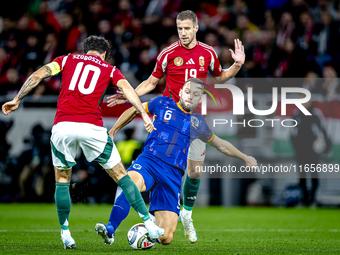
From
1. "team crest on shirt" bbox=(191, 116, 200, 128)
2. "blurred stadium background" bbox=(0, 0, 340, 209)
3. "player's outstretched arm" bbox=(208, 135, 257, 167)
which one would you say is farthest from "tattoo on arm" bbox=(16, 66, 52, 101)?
"blurred stadium background" bbox=(0, 0, 340, 209)

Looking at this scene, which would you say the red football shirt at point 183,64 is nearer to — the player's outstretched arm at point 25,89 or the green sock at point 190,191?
the green sock at point 190,191

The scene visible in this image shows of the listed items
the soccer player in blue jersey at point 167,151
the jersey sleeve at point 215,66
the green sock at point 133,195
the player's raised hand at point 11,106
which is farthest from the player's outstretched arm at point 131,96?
the jersey sleeve at point 215,66

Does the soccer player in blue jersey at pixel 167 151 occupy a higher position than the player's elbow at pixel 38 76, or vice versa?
the player's elbow at pixel 38 76

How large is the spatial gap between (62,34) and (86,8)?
148 cm

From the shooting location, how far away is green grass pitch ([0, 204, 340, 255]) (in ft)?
19.5

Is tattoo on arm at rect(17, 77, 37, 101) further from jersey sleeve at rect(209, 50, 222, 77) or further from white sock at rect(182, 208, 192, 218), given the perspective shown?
white sock at rect(182, 208, 192, 218)

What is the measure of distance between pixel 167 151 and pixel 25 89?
1862 mm

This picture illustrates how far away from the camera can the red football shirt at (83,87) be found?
570cm

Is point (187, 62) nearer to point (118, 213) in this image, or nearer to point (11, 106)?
point (118, 213)

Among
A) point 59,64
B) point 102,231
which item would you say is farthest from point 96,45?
point 102,231

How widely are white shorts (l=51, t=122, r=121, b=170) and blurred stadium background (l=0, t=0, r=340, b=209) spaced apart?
5.19 m

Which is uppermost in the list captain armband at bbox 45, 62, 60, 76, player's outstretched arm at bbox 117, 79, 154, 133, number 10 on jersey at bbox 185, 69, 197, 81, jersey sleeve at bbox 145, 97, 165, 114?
captain armband at bbox 45, 62, 60, 76

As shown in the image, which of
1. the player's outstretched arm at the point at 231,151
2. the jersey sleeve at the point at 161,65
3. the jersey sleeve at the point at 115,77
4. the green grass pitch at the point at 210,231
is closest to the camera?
the jersey sleeve at the point at 115,77

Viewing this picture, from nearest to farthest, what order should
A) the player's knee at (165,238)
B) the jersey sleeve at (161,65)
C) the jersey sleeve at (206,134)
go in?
the player's knee at (165,238)
the jersey sleeve at (206,134)
the jersey sleeve at (161,65)
